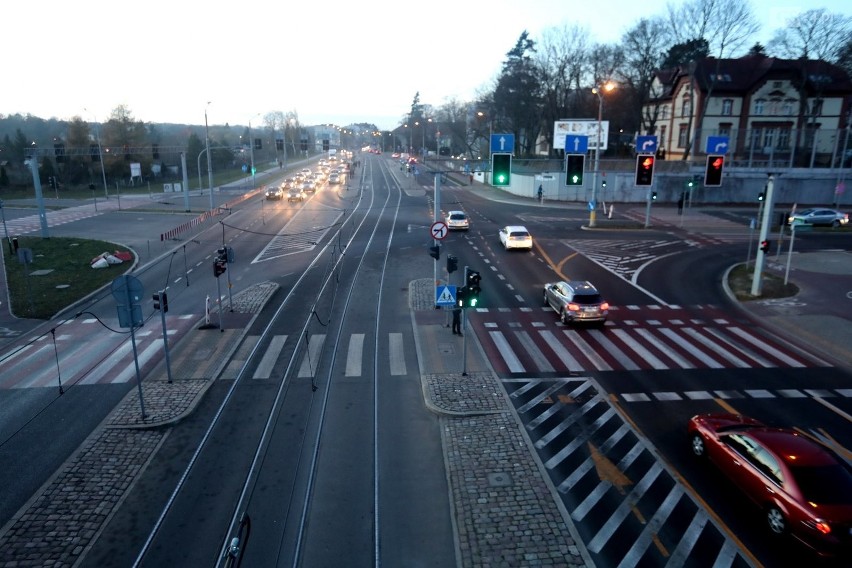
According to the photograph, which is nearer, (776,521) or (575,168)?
(776,521)

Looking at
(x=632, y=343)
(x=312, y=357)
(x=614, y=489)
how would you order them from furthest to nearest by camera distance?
(x=632, y=343) < (x=312, y=357) < (x=614, y=489)

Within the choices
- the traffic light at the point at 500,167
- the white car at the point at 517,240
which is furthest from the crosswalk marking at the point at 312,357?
the white car at the point at 517,240

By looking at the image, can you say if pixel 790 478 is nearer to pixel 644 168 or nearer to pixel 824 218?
pixel 644 168

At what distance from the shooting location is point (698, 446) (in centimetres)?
1175

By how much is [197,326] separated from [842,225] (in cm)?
4535

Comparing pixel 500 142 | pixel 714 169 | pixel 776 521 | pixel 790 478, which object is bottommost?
pixel 776 521

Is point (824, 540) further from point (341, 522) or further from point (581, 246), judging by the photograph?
point (581, 246)

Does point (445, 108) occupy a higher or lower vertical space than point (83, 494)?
higher

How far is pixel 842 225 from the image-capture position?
4216 centimetres

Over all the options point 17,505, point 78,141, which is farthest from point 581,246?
point 78,141

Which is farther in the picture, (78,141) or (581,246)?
(78,141)

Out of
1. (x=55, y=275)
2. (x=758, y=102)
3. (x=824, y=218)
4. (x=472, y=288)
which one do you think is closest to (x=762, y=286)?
(x=472, y=288)

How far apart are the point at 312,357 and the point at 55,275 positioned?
1919 cm

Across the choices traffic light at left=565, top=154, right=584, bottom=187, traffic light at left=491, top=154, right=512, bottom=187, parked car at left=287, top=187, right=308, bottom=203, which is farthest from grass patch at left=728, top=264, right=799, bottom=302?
parked car at left=287, top=187, right=308, bottom=203
